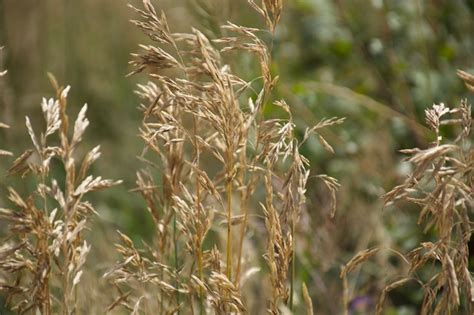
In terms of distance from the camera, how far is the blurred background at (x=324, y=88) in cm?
277

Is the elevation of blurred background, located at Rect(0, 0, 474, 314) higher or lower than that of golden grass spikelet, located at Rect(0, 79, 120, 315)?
lower

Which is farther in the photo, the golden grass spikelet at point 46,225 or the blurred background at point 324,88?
the blurred background at point 324,88

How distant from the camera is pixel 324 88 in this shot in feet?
10.3

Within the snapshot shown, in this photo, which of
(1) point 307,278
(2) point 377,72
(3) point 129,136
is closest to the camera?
(1) point 307,278

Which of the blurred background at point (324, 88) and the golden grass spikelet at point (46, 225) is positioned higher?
the golden grass spikelet at point (46, 225)

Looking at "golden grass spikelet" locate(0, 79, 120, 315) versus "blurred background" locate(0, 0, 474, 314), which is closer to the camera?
"golden grass spikelet" locate(0, 79, 120, 315)

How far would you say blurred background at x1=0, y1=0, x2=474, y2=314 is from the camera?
277cm

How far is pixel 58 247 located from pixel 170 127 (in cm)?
28

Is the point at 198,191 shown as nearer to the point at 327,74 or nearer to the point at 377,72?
the point at 377,72

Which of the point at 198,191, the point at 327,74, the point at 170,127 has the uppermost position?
the point at 170,127

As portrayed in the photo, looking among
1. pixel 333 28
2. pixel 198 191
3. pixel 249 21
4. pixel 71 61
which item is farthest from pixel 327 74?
pixel 198 191

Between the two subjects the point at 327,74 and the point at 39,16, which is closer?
the point at 327,74

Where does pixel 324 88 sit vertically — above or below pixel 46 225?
below

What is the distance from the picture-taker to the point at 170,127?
159 cm
